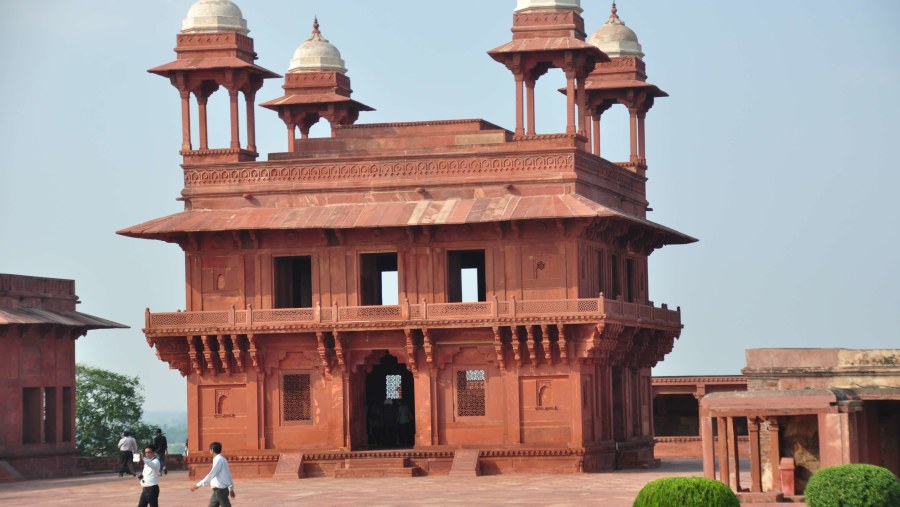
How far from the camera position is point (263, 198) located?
4316 centimetres

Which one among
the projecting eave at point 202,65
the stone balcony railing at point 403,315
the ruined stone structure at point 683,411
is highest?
the projecting eave at point 202,65

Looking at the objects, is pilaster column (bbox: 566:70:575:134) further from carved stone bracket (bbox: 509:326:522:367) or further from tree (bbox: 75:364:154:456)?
tree (bbox: 75:364:154:456)

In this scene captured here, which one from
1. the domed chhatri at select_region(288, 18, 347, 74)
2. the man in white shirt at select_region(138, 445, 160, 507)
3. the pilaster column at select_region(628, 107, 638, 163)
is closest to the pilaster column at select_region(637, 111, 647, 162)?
the pilaster column at select_region(628, 107, 638, 163)

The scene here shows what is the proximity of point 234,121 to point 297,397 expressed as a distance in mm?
6468

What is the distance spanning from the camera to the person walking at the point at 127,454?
45219 millimetres

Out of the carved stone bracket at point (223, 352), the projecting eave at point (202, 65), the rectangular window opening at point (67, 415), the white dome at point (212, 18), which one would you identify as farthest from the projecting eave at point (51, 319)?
the white dome at point (212, 18)

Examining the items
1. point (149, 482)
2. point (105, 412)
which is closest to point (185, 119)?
point (149, 482)

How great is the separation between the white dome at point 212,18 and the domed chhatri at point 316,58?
6.71 m

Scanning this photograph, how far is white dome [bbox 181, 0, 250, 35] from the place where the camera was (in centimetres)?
4438

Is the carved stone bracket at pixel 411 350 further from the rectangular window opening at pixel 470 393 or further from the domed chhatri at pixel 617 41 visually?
the domed chhatri at pixel 617 41

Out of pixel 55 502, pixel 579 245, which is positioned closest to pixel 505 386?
pixel 579 245

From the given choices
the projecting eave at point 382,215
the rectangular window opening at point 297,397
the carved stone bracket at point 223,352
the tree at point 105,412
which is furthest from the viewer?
the tree at point 105,412

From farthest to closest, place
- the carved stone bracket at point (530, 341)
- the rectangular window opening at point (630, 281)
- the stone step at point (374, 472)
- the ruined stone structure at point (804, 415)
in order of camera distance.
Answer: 1. the rectangular window opening at point (630, 281)
2. the stone step at point (374, 472)
3. the carved stone bracket at point (530, 341)
4. the ruined stone structure at point (804, 415)

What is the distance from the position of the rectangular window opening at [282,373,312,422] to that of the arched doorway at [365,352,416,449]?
1.95 m
